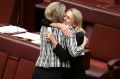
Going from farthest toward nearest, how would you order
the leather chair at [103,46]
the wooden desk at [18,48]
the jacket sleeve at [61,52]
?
the leather chair at [103,46] < the wooden desk at [18,48] < the jacket sleeve at [61,52]

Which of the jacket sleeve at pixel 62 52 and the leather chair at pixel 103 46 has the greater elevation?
the jacket sleeve at pixel 62 52

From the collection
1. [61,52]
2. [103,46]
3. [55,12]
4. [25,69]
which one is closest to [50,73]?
[61,52]

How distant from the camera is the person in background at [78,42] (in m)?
1.61

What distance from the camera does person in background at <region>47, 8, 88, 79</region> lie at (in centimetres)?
161

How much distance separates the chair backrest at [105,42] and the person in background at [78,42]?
608 mm

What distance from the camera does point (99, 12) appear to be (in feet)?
7.62

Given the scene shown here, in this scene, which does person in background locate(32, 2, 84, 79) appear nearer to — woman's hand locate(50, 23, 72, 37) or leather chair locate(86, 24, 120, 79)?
woman's hand locate(50, 23, 72, 37)

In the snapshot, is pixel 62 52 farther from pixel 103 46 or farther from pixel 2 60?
pixel 103 46

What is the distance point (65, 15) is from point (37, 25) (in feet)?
4.16

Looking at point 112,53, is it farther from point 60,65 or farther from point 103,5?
point 60,65

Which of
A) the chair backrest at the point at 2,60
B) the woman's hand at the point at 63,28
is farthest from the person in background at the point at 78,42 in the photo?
the chair backrest at the point at 2,60

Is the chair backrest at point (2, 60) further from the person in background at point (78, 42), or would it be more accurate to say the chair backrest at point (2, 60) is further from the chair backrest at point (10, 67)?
the person in background at point (78, 42)

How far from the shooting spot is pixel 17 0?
278 cm

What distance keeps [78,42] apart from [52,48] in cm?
11
